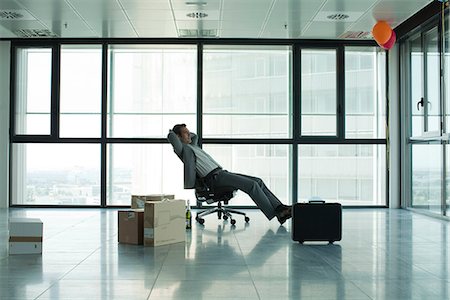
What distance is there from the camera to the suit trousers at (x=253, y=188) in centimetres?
654

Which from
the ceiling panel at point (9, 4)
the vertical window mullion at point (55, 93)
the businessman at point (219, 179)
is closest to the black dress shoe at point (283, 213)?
the businessman at point (219, 179)

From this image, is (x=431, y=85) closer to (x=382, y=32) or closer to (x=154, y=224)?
(x=382, y=32)

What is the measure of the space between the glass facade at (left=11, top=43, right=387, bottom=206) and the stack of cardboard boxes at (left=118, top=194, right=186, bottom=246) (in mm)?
4086

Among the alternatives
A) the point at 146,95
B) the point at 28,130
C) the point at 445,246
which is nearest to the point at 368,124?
the point at 146,95

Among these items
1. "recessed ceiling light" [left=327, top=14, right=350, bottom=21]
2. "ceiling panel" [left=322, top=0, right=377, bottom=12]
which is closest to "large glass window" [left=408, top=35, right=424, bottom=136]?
A: "recessed ceiling light" [left=327, top=14, right=350, bottom=21]

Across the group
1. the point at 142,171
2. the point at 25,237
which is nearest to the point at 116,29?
the point at 142,171

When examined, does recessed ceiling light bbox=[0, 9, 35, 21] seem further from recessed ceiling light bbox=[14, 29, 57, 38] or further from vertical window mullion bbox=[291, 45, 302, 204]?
A: vertical window mullion bbox=[291, 45, 302, 204]

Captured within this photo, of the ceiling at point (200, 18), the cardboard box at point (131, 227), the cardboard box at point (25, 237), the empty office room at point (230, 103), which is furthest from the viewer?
the empty office room at point (230, 103)

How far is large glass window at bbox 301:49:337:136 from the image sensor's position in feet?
31.0

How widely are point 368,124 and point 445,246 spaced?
447 cm

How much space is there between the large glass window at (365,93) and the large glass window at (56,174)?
3.99 metres

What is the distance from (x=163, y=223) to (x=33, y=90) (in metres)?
5.16

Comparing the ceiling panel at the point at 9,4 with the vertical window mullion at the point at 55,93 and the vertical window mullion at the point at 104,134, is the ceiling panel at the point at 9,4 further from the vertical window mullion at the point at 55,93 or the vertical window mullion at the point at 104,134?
the vertical window mullion at the point at 104,134

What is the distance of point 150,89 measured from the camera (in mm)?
9531
